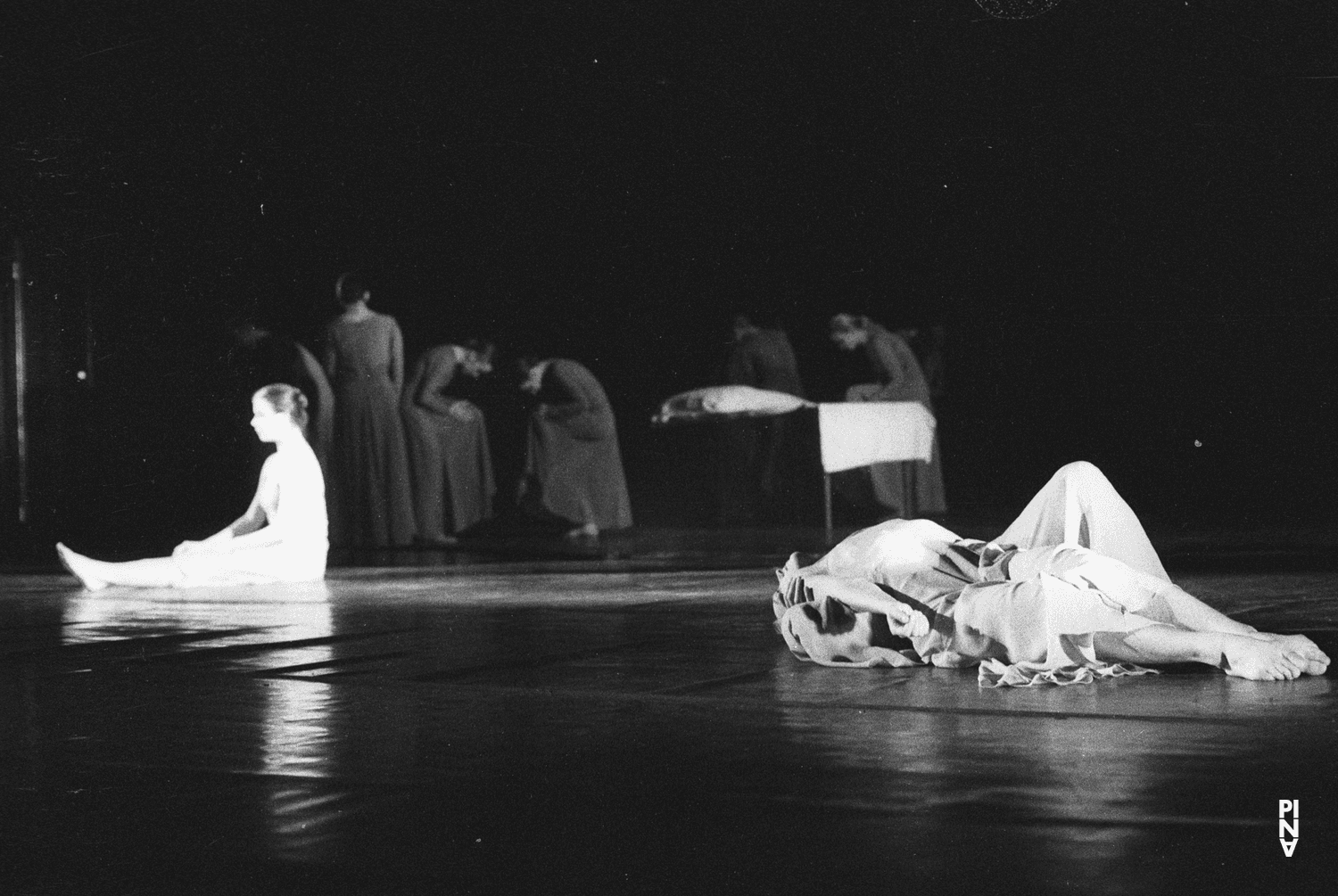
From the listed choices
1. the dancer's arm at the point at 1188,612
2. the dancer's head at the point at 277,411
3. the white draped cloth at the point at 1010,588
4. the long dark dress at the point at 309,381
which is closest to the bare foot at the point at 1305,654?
the dancer's arm at the point at 1188,612

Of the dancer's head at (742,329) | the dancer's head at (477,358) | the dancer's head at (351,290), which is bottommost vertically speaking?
the dancer's head at (477,358)

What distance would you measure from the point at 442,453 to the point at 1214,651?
780 centimetres

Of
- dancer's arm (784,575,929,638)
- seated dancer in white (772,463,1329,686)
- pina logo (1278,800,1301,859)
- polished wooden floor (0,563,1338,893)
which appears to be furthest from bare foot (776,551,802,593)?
pina logo (1278,800,1301,859)

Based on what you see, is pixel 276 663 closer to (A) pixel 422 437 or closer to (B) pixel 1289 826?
(B) pixel 1289 826

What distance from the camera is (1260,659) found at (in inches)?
178

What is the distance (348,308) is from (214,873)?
870 centimetres

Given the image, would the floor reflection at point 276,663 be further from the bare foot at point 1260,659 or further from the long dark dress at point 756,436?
the long dark dress at point 756,436

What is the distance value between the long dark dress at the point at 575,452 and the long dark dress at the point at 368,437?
0.97 metres

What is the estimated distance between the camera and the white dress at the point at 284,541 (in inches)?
347

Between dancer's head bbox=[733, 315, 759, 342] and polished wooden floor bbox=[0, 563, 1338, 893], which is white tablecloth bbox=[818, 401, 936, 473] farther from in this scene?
polished wooden floor bbox=[0, 563, 1338, 893]

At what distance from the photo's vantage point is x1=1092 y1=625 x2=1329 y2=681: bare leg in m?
4.50

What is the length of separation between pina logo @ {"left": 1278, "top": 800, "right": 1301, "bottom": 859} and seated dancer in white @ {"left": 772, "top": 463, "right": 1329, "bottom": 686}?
149 centimetres

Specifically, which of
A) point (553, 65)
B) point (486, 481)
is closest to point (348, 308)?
point (486, 481)

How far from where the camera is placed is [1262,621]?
614 cm
